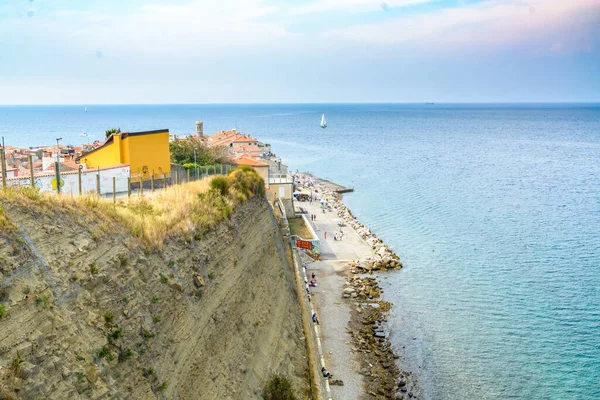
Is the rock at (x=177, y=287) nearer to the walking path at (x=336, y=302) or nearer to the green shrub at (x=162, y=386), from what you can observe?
the green shrub at (x=162, y=386)

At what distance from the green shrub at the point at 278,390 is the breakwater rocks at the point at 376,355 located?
25.6 ft

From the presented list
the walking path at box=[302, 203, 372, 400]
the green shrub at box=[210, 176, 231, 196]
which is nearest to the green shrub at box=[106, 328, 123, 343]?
the green shrub at box=[210, 176, 231, 196]

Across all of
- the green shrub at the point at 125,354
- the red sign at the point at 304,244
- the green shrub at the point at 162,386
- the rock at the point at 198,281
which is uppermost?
the rock at the point at 198,281

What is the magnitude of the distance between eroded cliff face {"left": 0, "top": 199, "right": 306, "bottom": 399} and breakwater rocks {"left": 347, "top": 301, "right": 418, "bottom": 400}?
694cm

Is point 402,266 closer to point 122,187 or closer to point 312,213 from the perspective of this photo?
point 312,213

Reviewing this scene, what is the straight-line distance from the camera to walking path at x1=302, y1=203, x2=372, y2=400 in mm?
26244

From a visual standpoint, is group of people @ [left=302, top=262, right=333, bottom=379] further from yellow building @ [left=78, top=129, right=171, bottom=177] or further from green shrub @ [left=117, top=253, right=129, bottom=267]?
green shrub @ [left=117, top=253, right=129, bottom=267]

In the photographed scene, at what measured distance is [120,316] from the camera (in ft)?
39.7

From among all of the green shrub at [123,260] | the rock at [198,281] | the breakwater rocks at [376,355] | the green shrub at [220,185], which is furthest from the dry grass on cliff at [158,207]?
the breakwater rocks at [376,355]

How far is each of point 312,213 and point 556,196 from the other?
115 ft

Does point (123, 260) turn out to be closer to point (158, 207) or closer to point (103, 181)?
point (158, 207)

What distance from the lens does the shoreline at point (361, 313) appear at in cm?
2611

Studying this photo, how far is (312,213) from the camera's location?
60406 millimetres

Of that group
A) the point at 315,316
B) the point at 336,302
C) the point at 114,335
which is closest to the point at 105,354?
the point at 114,335
